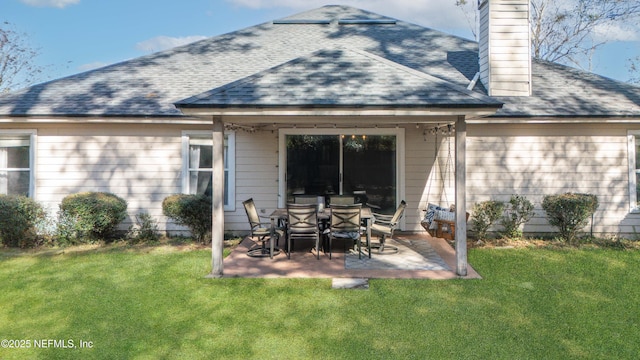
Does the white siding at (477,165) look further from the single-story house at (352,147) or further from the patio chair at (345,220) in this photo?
the patio chair at (345,220)

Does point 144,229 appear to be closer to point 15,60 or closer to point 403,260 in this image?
point 403,260

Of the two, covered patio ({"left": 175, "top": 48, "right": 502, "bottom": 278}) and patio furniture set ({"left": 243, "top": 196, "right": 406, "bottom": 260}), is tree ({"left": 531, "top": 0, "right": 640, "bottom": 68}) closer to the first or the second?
covered patio ({"left": 175, "top": 48, "right": 502, "bottom": 278})

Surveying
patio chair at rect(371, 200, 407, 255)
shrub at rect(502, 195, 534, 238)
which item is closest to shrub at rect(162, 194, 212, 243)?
patio chair at rect(371, 200, 407, 255)

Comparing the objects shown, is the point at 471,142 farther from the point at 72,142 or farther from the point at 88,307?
the point at 72,142

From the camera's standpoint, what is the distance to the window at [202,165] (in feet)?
28.6

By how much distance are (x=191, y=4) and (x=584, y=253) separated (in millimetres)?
19607

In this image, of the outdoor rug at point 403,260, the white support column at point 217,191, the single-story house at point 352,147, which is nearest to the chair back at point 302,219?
the outdoor rug at point 403,260

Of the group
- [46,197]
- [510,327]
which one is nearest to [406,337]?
[510,327]

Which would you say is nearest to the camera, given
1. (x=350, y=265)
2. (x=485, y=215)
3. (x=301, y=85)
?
(x=301, y=85)

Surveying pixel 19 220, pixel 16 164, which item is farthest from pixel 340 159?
pixel 16 164

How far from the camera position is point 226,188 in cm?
888

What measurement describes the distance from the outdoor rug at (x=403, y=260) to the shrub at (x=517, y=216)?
78.7 inches

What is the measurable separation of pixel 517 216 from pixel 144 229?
8305 millimetres

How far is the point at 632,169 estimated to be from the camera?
8422mm
